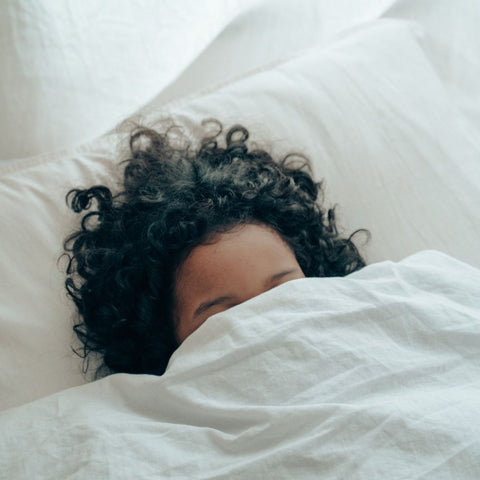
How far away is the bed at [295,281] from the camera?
66 centimetres

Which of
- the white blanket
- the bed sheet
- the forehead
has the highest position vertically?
the bed sheet

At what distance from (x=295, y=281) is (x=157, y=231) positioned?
0.21 m

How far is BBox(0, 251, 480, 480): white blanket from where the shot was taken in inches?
25.0

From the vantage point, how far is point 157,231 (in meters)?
0.89

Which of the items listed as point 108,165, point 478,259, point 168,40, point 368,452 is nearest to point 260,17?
point 168,40

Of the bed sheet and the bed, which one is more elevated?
the bed sheet

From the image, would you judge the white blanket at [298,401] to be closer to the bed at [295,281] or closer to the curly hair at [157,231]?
the bed at [295,281]

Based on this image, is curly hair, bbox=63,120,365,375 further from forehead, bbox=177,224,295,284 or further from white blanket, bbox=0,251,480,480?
white blanket, bbox=0,251,480,480

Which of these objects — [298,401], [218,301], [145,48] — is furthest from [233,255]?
[145,48]

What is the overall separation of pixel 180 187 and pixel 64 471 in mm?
404

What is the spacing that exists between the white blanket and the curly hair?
0.42ft

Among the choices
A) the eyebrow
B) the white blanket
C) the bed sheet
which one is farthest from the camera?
the bed sheet

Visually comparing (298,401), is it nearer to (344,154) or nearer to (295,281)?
(295,281)

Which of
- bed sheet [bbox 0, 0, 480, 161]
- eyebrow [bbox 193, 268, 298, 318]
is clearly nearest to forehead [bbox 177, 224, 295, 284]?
eyebrow [bbox 193, 268, 298, 318]
